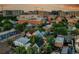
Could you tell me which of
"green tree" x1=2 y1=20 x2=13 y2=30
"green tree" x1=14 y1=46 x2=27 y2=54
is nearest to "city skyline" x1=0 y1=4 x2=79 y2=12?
"green tree" x1=2 y1=20 x2=13 y2=30

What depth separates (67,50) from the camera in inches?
88.5

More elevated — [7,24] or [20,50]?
[7,24]

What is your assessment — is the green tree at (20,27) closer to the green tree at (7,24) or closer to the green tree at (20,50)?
the green tree at (7,24)

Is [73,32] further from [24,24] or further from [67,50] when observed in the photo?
[24,24]

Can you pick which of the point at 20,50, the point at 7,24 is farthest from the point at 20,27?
the point at 20,50

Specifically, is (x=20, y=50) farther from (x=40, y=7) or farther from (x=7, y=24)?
(x=40, y=7)

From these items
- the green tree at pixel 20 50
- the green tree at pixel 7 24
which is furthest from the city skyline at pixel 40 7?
the green tree at pixel 20 50

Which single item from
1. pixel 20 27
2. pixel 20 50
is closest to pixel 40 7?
pixel 20 27

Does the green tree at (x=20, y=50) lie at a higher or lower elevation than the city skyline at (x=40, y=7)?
lower

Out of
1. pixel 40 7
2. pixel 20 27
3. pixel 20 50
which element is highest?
pixel 40 7

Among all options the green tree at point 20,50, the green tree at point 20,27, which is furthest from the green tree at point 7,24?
the green tree at point 20,50

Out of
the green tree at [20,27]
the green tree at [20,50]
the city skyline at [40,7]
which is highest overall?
the city skyline at [40,7]
